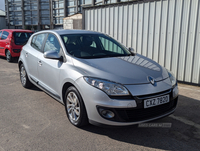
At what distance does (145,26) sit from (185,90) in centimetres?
259

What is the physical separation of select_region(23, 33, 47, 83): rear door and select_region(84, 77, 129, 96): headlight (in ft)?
6.74

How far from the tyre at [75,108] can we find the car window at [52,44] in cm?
98

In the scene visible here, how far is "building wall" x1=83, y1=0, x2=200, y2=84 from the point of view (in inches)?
231

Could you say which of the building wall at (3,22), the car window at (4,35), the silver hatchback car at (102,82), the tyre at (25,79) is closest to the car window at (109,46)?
the silver hatchback car at (102,82)

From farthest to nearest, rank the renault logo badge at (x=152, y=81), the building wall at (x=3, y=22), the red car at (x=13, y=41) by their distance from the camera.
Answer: the building wall at (x=3, y=22)
the red car at (x=13, y=41)
the renault logo badge at (x=152, y=81)

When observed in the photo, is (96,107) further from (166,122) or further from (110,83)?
(166,122)

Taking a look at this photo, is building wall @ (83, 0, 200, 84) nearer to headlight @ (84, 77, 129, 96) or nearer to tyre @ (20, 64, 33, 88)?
tyre @ (20, 64, 33, 88)

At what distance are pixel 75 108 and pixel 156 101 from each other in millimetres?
1229

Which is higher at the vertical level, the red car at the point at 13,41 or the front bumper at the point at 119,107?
the red car at the point at 13,41

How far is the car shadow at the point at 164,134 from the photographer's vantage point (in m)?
2.84

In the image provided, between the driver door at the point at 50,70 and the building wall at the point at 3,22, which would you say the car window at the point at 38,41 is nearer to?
the driver door at the point at 50,70

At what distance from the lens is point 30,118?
3668mm

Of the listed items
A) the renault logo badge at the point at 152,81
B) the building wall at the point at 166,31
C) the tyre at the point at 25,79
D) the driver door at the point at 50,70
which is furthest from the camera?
the building wall at the point at 166,31

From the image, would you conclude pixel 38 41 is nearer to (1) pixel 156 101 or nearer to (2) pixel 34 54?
(2) pixel 34 54
